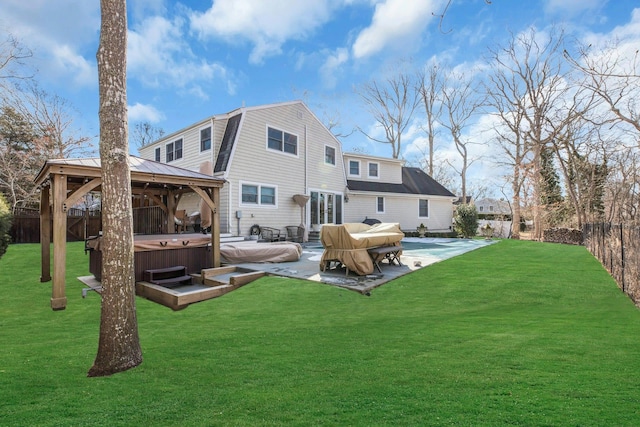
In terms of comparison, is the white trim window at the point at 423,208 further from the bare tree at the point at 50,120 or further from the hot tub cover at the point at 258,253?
the bare tree at the point at 50,120

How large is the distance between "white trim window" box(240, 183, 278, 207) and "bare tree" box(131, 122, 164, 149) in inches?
941

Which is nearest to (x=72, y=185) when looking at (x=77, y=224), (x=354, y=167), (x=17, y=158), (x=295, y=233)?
(x=295, y=233)

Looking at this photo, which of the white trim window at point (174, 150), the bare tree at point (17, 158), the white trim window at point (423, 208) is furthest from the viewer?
the white trim window at point (423, 208)

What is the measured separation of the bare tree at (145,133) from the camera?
32.1 meters

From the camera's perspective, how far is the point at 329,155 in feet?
57.4

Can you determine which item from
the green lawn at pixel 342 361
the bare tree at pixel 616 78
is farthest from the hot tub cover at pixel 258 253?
the bare tree at pixel 616 78

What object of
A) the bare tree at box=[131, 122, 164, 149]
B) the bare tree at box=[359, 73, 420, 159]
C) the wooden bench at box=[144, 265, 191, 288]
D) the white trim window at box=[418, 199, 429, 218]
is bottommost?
the wooden bench at box=[144, 265, 191, 288]

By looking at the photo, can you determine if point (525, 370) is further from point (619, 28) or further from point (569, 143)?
point (569, 143)

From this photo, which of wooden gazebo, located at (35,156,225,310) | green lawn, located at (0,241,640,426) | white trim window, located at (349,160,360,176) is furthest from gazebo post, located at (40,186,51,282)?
white trim window, located at (349,160,360,176)

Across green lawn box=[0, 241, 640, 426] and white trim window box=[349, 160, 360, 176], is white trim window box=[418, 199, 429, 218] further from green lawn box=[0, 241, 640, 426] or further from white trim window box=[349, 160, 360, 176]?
green lawn box=[0, 241, 640, 426]

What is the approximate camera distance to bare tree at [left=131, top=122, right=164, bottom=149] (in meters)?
32.1

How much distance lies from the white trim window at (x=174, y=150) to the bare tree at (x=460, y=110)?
963 inches

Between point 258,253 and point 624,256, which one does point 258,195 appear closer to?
point 258,253

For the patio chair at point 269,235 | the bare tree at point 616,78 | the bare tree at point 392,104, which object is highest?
the bare tree at point 392,104
